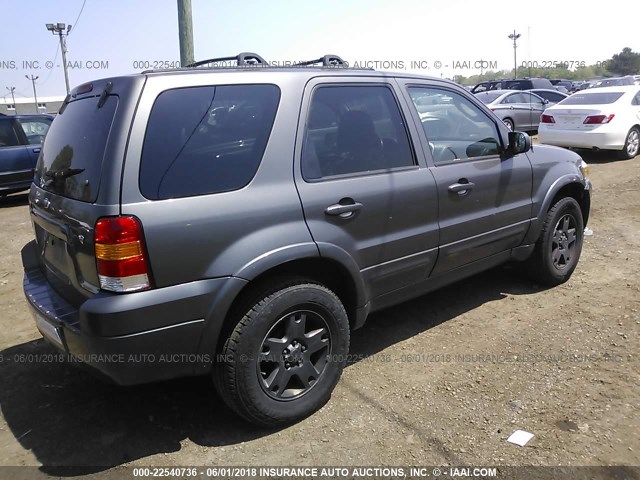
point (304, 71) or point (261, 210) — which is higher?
point (304, 71)

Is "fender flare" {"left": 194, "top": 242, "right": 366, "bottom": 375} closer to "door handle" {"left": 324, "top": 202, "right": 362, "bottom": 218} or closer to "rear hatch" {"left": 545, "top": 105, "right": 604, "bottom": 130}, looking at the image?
"door handle" {"left": 324, "top": 202, "right": 362, "bottom": 218}

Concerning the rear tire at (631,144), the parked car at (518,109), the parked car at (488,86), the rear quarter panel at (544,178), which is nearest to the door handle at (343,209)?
the rear quarter panel at (544,178)

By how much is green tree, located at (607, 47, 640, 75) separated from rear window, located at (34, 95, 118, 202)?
79.8 metres

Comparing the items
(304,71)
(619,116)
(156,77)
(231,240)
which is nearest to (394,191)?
(304,71)

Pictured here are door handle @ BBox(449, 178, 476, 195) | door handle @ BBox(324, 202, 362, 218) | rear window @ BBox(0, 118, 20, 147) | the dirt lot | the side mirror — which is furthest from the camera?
rear window @ BBox(0, 118, 20, 147)

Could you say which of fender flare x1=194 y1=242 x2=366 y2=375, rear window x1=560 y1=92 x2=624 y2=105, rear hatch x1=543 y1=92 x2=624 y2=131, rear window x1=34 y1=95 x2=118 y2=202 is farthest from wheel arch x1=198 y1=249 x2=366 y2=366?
rear window x1=560 y1=92 x2=624 y2=105

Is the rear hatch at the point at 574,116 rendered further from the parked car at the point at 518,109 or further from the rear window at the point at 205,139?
the rear window at the point at 205,139

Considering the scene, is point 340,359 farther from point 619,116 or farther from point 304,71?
point 619,116

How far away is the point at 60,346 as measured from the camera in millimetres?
2717

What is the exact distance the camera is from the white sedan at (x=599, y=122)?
10.5m

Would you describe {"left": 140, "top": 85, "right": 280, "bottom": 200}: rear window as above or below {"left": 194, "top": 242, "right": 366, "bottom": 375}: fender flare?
above

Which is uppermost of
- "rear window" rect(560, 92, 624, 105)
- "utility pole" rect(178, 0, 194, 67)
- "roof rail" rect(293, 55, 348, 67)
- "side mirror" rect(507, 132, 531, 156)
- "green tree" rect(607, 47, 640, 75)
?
"green tree" rect(607, 47, 640, 75)

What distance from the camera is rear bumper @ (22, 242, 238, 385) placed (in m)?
2.40

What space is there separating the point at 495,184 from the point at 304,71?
1.73 metres
